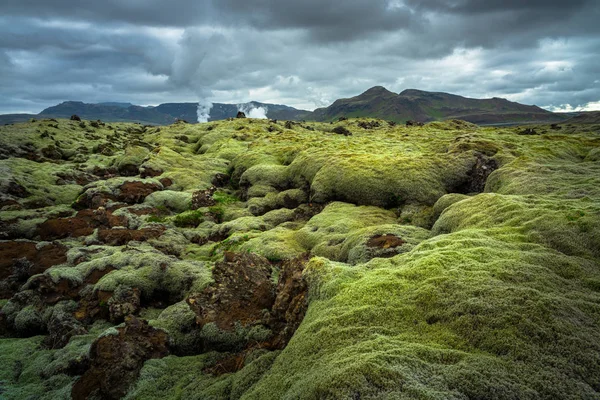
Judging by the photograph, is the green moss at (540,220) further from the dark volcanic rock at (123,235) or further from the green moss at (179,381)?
the dark volcanic rock at (123,235)

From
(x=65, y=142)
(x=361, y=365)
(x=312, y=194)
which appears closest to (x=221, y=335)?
(x=361, y=365)

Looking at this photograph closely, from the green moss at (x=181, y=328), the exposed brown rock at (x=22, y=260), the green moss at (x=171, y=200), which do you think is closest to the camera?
the green moss at (x=181, y=328)

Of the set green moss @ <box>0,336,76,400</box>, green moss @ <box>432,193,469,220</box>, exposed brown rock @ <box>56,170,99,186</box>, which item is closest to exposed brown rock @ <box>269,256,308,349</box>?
green moss @ <box>0,336,76,400</box>

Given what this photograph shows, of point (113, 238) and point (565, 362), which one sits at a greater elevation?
point (565, 362)

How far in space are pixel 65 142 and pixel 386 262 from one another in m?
88.3

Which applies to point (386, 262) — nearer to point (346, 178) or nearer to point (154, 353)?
point (154, 353)

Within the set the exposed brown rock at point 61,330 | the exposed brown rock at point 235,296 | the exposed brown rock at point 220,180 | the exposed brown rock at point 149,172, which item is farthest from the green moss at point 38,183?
the exposed brown rock at point 235,296

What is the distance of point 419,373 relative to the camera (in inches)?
305

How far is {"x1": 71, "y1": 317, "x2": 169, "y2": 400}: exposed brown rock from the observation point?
42.5 feet

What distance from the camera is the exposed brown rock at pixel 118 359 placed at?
13.0 meters

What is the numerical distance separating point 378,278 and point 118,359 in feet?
36.3

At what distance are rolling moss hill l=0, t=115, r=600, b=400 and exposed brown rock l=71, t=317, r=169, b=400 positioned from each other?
500mm

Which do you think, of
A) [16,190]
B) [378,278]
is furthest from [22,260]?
[378,278]

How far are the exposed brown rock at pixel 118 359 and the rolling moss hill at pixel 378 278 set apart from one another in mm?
500
